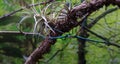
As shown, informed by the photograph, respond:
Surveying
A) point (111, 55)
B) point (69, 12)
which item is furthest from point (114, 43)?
point (69, 12)

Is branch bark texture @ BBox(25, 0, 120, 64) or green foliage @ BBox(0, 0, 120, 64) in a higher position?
branch bark texture @ BBox(25, 0, 120, 64)

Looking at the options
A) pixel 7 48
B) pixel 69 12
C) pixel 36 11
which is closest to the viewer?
pixel 69 12

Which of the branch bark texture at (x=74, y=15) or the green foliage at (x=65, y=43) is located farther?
the green foliage at (x=65, y=43)

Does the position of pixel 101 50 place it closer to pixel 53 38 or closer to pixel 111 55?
pixel 111 55

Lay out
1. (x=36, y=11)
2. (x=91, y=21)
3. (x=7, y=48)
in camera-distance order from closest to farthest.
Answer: (x=36, y=11) → (x=91, y=21) → (x=7, y=48)

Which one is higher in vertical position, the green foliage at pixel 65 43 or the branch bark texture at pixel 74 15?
the branch bark texture at pixel 74 15

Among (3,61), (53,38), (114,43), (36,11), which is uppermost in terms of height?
(36,11)

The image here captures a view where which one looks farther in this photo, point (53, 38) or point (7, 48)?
point (7, 48)

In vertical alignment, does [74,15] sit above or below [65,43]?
above

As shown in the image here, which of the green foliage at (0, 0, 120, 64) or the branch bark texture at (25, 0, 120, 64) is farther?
the green foliage at (0, 0, 120, 64)

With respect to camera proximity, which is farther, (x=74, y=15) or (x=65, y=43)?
(x=65, y=43)

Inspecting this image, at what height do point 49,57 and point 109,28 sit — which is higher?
point 109,28
